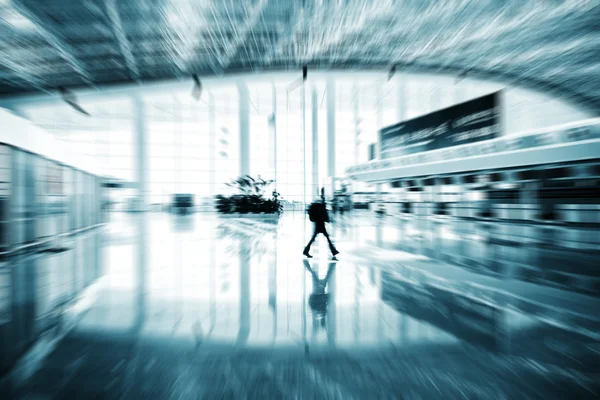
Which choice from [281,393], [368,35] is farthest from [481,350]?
[368,35]

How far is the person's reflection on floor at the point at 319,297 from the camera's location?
385 centimetres

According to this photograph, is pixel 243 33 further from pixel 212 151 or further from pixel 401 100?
pixel 212 151

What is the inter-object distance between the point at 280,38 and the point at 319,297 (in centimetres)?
996

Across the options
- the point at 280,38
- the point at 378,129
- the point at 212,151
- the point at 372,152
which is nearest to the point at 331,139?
the point at 372,152

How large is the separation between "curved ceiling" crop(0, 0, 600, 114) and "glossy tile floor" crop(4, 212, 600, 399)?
7.85 meters

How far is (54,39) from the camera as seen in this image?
10586 millimetres

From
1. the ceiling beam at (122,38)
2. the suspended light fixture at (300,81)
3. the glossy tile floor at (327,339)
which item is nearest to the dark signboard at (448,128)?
the suspended light fixture at (300,81)

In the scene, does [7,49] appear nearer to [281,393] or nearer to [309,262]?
[309,262]

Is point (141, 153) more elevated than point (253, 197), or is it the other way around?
point (141, 153)

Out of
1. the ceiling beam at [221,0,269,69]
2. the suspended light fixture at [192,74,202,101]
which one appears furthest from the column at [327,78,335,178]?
the ceiling beam at [221,0,269,69]

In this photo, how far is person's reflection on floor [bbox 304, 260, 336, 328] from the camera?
12.6ft

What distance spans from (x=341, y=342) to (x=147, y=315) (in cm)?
240

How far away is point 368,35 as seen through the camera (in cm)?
1133

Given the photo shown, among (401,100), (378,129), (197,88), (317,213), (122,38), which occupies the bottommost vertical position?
(317,213)
